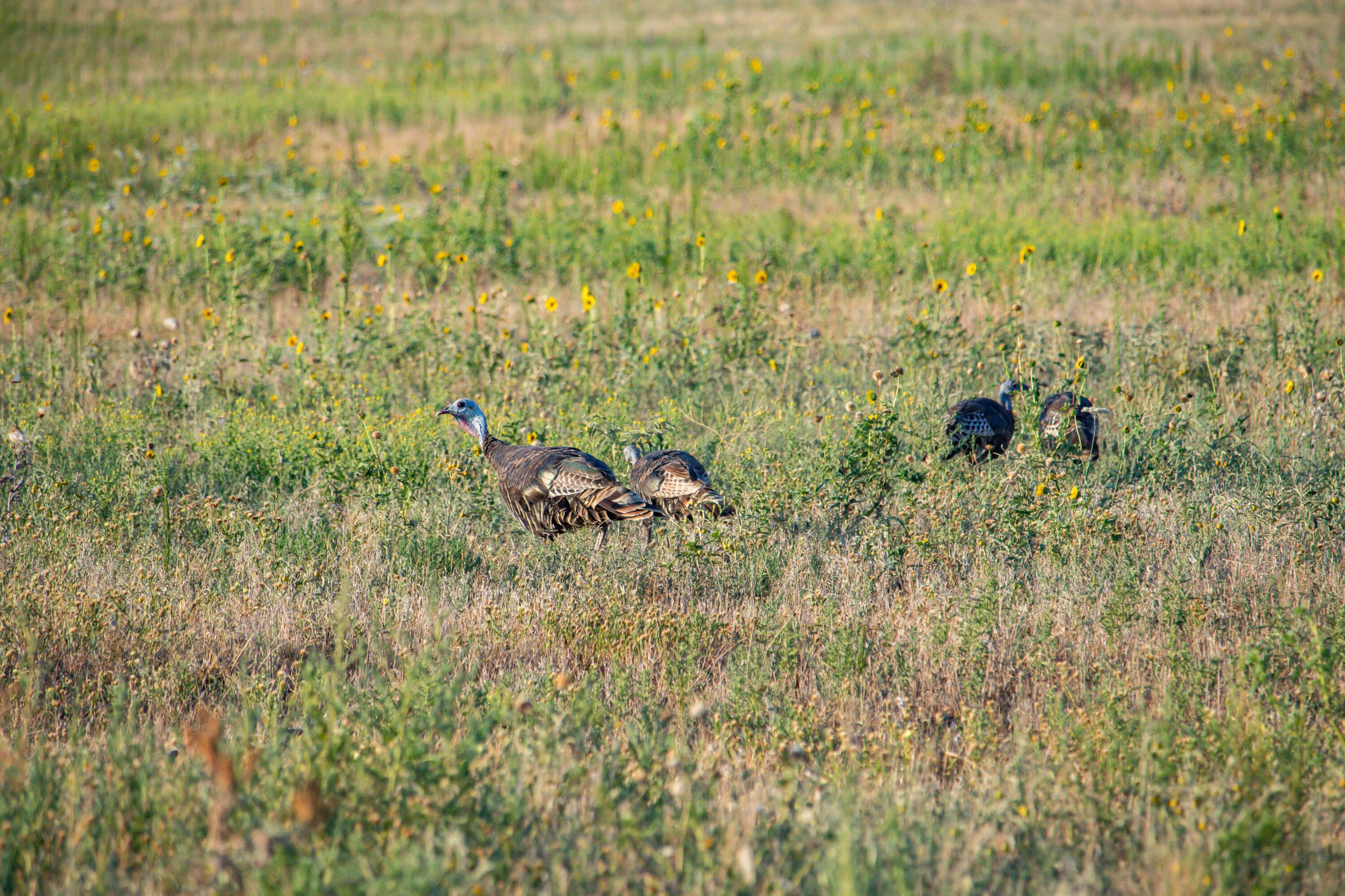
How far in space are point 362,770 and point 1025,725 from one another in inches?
96.6

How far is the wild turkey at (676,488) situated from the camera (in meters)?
5.12

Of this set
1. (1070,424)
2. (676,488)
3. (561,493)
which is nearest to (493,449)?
(561,493)

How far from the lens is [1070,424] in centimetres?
574

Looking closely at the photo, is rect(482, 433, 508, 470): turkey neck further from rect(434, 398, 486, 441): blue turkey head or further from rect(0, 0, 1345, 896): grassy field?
rect(0, 0, 1345, 896): grassy field

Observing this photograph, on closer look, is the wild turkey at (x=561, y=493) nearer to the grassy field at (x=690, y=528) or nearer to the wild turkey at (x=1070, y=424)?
the grassy field at (x=690, y=528)

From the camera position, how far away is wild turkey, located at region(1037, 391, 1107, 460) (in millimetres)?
5582

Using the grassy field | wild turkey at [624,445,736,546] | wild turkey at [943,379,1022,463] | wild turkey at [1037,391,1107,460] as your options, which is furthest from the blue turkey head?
wild turkey at [1037,391,1107,460]

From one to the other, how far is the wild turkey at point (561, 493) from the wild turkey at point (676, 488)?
0.46 feet

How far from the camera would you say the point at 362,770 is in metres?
2.89

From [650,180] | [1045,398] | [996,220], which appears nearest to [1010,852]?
[1045,398]

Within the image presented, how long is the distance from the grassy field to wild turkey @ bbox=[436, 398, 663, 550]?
0.69 ft

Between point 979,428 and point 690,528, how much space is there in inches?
80.5

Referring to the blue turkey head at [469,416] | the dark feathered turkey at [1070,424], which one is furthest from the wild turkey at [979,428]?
the blue turkey head at [469,416]

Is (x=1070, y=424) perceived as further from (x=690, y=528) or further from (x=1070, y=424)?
(x=690, y=528)
